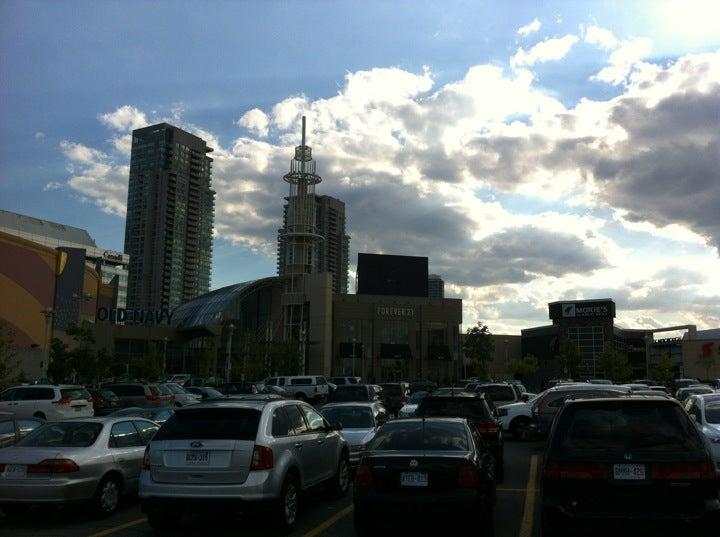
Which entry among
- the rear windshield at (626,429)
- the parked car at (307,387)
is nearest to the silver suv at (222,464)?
the rear windshield at (626,429)

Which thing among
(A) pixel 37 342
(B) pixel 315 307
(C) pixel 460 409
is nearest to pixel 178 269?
(B) pixel 315 307

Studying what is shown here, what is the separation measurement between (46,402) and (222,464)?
17.1 meters

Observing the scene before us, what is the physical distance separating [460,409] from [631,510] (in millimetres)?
6905

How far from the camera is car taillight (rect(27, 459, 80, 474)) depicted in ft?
30.8

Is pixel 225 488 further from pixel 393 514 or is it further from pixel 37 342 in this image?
pixel 37 342

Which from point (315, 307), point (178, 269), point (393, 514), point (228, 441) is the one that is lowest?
point (393, 514)

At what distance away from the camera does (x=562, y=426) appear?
22.5 ft

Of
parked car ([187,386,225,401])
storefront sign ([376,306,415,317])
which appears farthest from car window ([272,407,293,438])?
storefront sign ([376,306,415,317])

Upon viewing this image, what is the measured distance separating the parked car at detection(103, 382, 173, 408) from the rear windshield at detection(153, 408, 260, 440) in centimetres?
2204

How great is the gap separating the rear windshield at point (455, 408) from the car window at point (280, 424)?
4.32m

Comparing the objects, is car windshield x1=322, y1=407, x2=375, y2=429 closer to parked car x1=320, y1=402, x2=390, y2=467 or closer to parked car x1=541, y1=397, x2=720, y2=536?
parked car x1=320, y1=402, x2=390, y2=467

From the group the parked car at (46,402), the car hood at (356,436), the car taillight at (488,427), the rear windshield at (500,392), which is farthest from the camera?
the rear windshield at (500,392)

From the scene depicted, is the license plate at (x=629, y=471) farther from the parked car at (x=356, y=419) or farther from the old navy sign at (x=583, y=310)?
the old navy sign at (x=583, y=310)

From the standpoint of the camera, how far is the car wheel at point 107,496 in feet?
32.2
